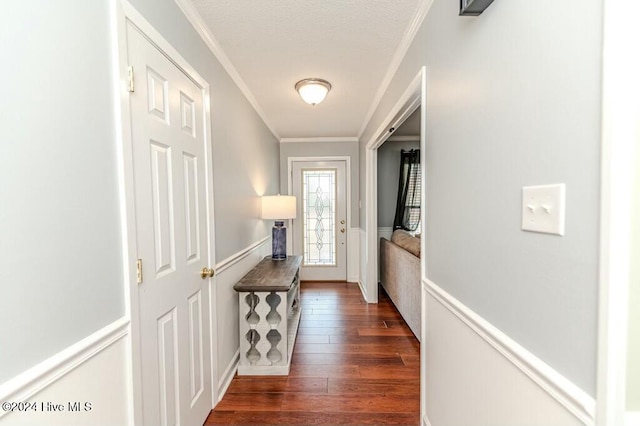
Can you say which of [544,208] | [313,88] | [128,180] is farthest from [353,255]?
[544,208]

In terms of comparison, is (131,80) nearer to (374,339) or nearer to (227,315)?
(227,315)

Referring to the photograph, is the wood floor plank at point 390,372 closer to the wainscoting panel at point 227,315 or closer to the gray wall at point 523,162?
the wainscoting panel at point 227,315

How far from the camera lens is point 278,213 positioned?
10.4 ft

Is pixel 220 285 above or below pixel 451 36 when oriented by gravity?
below

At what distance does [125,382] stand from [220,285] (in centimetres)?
95

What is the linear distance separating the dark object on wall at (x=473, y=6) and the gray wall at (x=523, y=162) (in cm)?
3

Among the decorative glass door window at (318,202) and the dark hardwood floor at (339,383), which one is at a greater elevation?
the decorative glass door window at (318,202)

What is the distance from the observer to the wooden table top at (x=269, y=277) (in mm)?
2168

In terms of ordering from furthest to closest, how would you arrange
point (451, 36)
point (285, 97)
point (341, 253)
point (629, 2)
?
point (341, 253) < point (285, 97) < point (451, 36) < point (629, 2)

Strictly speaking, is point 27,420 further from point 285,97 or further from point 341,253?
point 341,253

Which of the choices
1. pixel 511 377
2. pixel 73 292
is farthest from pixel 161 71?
pixel 511 377

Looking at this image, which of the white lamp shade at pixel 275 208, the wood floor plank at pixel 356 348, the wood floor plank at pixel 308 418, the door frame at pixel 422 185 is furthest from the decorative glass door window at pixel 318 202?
the wood floor plank at pixel 308 418

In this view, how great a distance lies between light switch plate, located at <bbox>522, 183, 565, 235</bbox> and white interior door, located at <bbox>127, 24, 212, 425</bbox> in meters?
1.34

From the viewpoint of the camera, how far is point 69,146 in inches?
32.5
